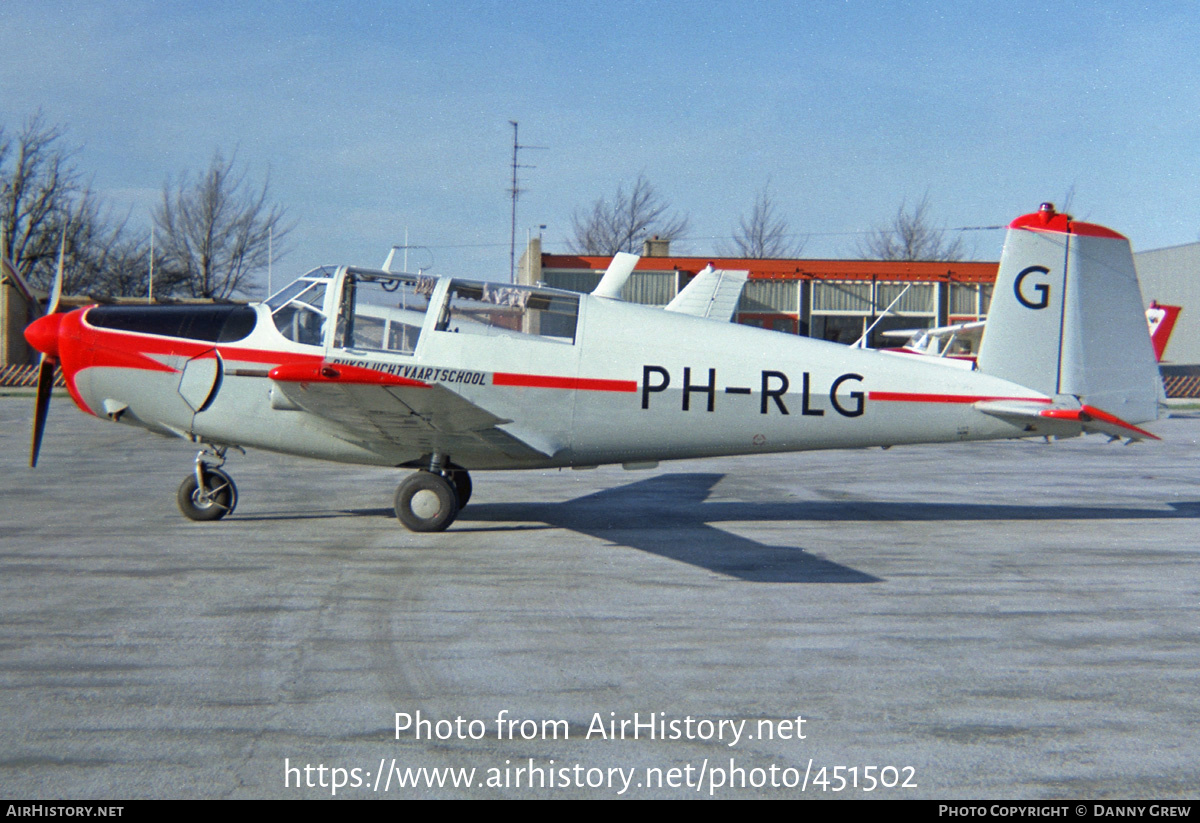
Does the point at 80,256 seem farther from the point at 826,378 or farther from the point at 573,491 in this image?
the point at 826,378

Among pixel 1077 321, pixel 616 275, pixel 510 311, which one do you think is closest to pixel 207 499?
pixel 510 311

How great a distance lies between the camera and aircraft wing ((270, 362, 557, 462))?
22.4ft

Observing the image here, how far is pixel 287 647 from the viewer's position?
5133 millimetres

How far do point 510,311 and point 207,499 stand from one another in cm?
336

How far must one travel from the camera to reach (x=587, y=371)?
8.35 m

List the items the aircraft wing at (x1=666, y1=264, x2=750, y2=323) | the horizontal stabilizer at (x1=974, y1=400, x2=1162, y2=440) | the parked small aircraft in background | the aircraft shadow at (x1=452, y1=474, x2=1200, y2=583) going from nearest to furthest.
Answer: the aircraft shadow at (x1=452, y1=474, x2=1200, y2=583), the horizontal stabilizer at (x1=974, y1=400, x2=1162, y2=440), the aircraft wing at (x1=666, y1=264, x2=750, y2=323), the parked small aircraft in background

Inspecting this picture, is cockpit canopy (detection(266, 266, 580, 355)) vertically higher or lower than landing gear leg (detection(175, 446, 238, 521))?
higher

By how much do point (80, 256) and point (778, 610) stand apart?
4982cm

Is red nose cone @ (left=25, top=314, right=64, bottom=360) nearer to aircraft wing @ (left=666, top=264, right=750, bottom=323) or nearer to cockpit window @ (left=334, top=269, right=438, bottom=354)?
cockpit window @ (left=334, top=269, right=438, bottom=354)

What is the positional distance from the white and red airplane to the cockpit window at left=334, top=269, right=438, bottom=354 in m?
0.02

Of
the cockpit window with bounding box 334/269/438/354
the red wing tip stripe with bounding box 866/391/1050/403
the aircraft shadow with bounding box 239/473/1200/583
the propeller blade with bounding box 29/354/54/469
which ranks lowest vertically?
the aircraft shadow with bounding box 239/473/1200/583

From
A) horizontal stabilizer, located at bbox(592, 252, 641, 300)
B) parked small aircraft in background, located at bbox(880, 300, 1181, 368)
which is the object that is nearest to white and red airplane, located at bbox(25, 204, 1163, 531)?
horizontal stabilizer, located at bbox(592, 252, 641, 300)

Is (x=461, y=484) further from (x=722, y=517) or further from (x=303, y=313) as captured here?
(x=722, y=517)

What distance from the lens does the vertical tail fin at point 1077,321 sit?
8.63 meters
